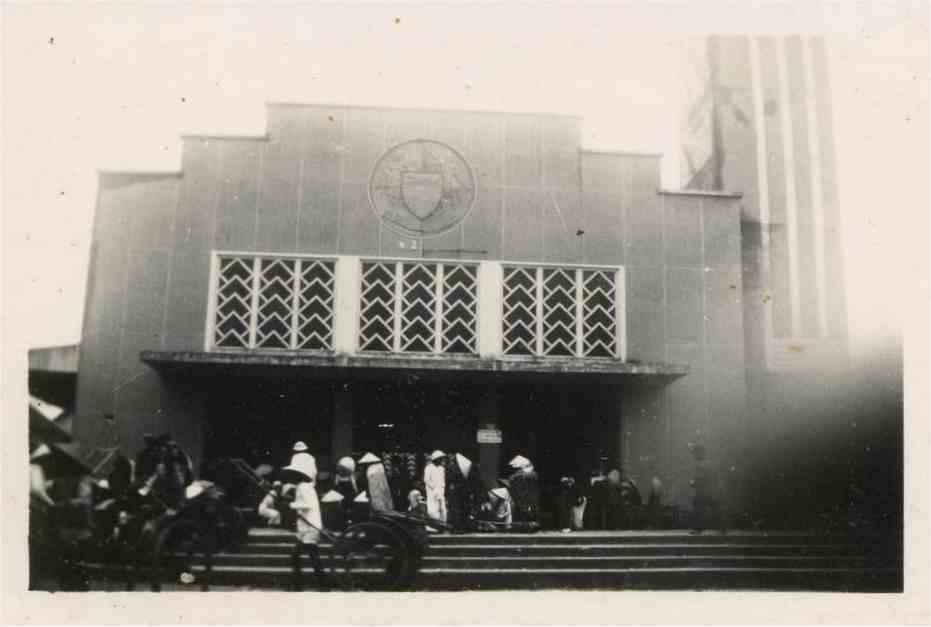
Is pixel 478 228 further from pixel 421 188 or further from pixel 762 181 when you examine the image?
pixel 762 181

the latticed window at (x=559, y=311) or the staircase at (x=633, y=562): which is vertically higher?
the latticed window at (x=559, y=311)

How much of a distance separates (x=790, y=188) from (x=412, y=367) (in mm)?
6897

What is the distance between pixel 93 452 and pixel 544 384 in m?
6.66

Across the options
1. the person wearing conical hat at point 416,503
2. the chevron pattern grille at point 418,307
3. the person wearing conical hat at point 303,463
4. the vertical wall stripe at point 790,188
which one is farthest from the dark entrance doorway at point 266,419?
the vertical wall stripe at point 790,188

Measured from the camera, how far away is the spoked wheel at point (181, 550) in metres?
9.54

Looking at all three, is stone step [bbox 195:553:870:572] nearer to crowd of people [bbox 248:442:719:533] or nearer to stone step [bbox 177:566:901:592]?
stone step [bbox 177:566:901:592]

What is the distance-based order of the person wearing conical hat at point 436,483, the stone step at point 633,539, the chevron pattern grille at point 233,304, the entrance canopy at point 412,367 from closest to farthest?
the stone step at point 633,539
the person wearing conical hat at point 436,483
the entrance canopy at point 412,367
the chevron pattern grille at point 233,304

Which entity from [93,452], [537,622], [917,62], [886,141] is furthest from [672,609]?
[93,452]

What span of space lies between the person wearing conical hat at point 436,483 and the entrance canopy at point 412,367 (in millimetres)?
1315

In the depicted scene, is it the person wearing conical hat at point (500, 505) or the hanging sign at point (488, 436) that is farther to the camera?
the hanging sign at point (488, 436)

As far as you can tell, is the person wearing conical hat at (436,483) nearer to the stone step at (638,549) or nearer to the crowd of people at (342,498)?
the crowd of people at (342,498)

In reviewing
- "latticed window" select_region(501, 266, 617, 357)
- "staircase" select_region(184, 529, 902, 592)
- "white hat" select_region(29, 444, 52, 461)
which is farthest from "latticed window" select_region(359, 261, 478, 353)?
"white hat" select_region(29, 444, 52, 461)

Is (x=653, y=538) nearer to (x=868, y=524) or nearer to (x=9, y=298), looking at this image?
(x=868, y=524)

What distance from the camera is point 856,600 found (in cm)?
991
